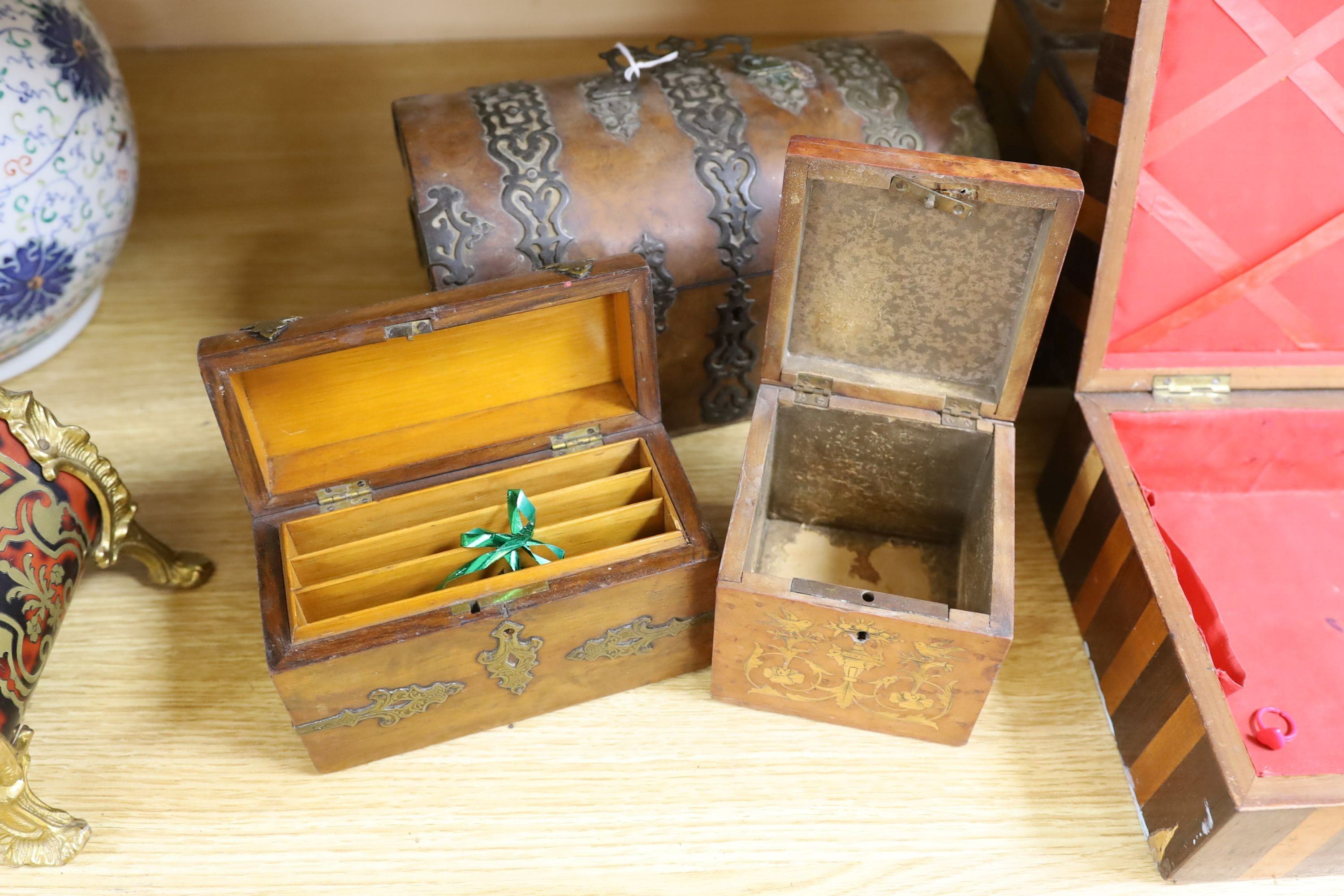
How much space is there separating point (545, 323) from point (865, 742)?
0.77 m

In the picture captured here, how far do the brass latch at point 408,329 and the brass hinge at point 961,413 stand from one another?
0.73 metres

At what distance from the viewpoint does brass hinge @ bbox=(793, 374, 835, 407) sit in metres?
1.44

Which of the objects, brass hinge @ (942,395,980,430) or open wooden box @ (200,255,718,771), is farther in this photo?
brass hinge @ (942,395,980,430)

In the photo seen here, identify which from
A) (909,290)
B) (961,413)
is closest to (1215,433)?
(961,413)

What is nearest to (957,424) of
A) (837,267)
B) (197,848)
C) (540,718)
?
(837,267)

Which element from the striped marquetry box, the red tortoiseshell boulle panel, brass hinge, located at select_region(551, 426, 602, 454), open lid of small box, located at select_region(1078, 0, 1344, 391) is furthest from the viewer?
brass hinge, located at select_region(551, 426, 602, 454)

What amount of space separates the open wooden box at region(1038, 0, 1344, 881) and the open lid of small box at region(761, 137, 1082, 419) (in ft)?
0.66

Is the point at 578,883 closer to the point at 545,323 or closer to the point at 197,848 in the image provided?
the point at 197,848

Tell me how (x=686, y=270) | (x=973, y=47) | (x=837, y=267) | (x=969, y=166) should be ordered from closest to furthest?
1. (x=969, y=166)
2. (x=837, y=267)
3. (x=686, y=270)
4. (x=973, y=47)

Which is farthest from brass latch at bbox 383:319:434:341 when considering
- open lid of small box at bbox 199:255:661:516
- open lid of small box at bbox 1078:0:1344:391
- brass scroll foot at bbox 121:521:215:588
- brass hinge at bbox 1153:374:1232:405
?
brass hinge at bbox 1153:374:1232:405

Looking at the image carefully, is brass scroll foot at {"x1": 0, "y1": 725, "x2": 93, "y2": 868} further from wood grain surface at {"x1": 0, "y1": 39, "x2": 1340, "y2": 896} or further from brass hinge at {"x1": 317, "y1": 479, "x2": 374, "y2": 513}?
brass hinge at {"x1": 317, "y1": 479, "x2": 374, "y2": 513}

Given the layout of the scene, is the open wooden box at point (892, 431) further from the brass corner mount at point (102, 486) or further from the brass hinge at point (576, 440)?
the brass corner mount at point (102, 486)

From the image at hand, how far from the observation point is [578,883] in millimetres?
1283

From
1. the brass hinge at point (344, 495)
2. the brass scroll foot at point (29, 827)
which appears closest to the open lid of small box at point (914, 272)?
the brass hinge at point (344, 495)
